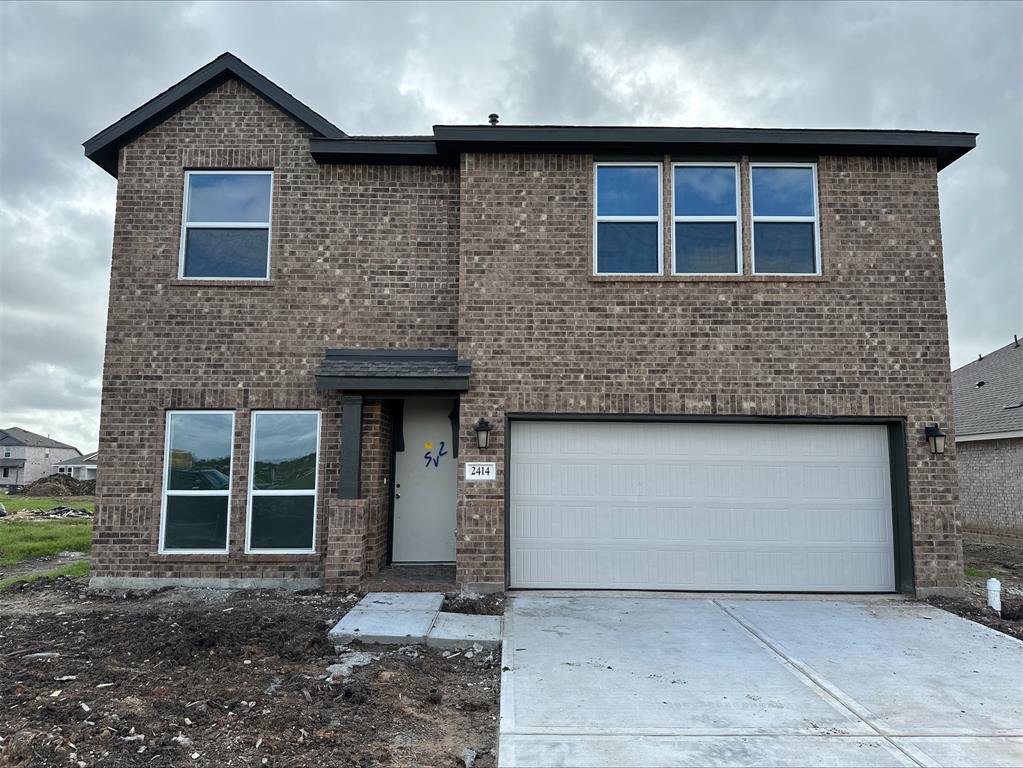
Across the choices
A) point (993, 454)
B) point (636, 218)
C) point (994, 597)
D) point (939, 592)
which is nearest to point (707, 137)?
point (636, 218)

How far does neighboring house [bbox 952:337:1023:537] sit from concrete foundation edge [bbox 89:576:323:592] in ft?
49.7

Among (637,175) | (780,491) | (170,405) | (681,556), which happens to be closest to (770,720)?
(681,556)

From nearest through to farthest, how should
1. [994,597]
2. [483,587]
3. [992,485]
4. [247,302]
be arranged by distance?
1. [994,597]
2. [483,587]
3. [247,302]
4. [992,485]

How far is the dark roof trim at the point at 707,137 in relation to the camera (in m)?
8.67

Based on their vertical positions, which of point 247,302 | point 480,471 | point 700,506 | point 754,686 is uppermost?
point 247,302

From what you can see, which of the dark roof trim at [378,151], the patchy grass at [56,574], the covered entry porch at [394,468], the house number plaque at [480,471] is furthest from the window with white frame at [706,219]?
the patchy grass at [56,574]

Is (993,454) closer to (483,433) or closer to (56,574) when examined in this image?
(483,433)

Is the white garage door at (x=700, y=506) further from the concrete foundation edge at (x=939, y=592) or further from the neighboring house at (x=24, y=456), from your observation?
the neighboring house at (x=24, y=456)

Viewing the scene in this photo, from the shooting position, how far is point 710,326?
866 centimetres

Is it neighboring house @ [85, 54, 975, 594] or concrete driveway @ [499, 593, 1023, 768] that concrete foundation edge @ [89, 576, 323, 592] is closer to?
neighboring house @ [85, 54, 975, 594]

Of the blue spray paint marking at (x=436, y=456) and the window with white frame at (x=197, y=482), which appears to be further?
the blue spray paint marking at (x=436, y=456)

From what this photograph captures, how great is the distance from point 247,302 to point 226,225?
1236 millimetres

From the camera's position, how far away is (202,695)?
5.04m

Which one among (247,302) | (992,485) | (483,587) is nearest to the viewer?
(483,587)
